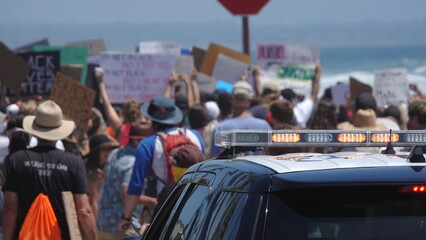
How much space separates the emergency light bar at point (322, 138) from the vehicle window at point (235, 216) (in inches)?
15.9

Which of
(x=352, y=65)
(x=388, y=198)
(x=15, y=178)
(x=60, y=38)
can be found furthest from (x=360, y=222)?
(x=60, y=38)

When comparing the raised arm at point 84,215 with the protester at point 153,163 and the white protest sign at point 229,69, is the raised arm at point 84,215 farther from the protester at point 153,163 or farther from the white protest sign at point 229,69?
the white protest sign at point 229,69

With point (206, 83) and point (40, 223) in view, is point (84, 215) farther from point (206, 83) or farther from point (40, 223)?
point (206, 83)

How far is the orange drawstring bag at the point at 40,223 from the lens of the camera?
23.1 ft

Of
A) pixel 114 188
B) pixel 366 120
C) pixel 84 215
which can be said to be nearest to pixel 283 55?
pixel 366 120

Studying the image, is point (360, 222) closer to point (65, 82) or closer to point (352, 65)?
point (65, 82)

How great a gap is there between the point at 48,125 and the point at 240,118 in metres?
2.41

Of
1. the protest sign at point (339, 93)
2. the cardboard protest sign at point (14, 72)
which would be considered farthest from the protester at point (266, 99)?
the protest sign at point (339, 93)

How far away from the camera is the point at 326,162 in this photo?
3.99m

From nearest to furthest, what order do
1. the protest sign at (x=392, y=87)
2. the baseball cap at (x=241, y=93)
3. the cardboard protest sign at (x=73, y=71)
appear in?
1. the baseball cap at (x=241, y=93)
2. the cardboard protest sign at (x=73, y=71)
3. the protest sign at (x=392, y=87)

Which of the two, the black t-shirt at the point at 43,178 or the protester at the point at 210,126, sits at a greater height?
the black t-shirt at the point at 43,178

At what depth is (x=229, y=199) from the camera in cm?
394

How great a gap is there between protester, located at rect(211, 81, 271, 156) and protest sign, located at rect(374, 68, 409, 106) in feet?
17.2

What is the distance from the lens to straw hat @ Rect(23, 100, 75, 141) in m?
7.45
